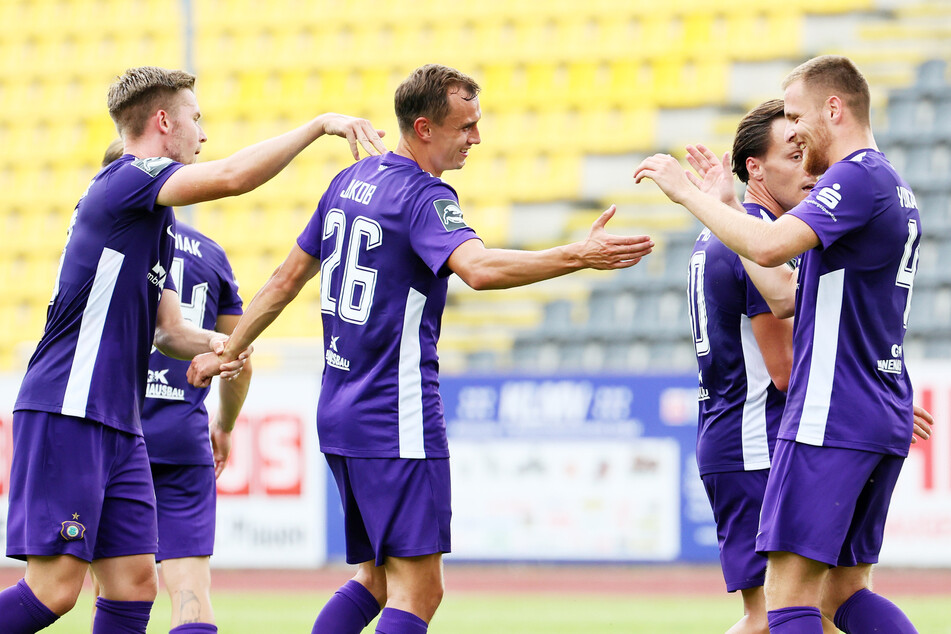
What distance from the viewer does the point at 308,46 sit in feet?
50.3

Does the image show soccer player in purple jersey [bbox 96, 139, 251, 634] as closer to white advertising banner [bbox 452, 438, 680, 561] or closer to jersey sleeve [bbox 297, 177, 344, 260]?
jersey sleeve [bbox 297, 177, 344, 260]

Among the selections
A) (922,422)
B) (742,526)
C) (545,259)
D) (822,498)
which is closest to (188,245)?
(545,259)

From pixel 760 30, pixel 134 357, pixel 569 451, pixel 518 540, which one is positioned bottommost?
pixel 518 540

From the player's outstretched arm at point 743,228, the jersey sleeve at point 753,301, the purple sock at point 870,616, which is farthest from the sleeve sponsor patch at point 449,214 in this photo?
the purple sock at point 870,616

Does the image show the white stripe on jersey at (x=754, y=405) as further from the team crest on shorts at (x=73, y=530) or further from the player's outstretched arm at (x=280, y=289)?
the team crest on shorts at (x=73, y=530)

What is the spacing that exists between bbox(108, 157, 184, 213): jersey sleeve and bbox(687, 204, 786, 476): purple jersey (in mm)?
1922

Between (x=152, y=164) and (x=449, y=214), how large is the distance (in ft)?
3.44

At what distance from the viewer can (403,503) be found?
4.08 meters

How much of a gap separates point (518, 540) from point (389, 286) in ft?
21.3

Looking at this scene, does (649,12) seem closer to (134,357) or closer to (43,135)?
(43,135)

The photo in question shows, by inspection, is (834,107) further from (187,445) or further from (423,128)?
(187,445)

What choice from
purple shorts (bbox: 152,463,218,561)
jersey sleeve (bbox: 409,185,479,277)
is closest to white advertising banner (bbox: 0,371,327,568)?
purple shorts (bbox: 152,463,218,561)

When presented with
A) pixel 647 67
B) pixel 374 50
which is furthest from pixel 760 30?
pixel 374 50

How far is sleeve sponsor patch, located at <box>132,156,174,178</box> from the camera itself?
4.22 meters
